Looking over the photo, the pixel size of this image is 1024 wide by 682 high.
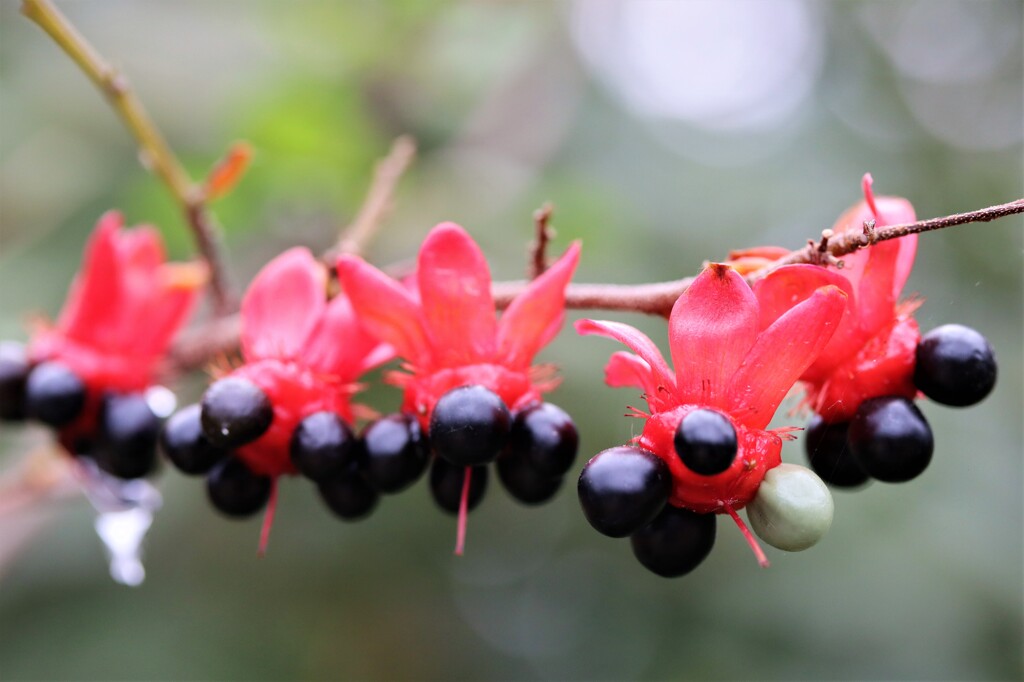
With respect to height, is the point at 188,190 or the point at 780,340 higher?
the point at 188,190

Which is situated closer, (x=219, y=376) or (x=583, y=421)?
(x=219, y=376)

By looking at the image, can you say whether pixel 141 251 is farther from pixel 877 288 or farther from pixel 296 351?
pixel 877 288

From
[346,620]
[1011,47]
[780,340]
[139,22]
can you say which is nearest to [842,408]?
[780,340]

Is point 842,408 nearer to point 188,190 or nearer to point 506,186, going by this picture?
point 188,190

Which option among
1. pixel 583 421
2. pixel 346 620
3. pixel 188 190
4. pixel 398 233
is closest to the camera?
pixel 188 190

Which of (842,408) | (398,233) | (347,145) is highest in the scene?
(347,145)

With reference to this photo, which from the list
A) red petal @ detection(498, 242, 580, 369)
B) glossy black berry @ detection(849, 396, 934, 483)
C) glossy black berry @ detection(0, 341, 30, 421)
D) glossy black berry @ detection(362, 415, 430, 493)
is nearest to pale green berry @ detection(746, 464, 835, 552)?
glossy black berry @ detection(849, 396, 934, 483)
